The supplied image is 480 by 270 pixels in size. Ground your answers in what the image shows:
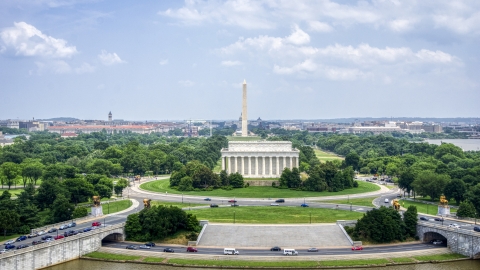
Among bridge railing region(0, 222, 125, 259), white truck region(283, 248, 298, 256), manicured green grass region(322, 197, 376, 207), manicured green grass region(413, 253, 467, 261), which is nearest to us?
bridge railing region(0, 222, 125, 259)

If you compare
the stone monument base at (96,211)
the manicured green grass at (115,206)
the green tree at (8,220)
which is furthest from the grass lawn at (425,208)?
the green tree at (8,220)

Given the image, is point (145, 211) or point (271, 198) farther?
point (271, 198)

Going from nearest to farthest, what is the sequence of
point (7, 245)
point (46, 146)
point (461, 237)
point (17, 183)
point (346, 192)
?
1. point (7, 245)
2. point (461, 237)
3. point (346, 192)
4. point (17, 183)
5. point (46, 146)

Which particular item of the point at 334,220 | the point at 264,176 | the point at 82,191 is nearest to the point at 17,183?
the point at 82,191

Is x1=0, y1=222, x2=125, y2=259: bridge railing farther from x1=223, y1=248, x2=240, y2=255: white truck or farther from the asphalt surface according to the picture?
x1=223, y1=248, x2=240, y2=255: white truck

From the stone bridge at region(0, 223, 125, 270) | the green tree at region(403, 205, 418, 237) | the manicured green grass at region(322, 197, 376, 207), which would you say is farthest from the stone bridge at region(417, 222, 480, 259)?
the stone bridge at region(0, 223, 125, 270)

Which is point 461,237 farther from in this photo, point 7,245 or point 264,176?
point 264,176
